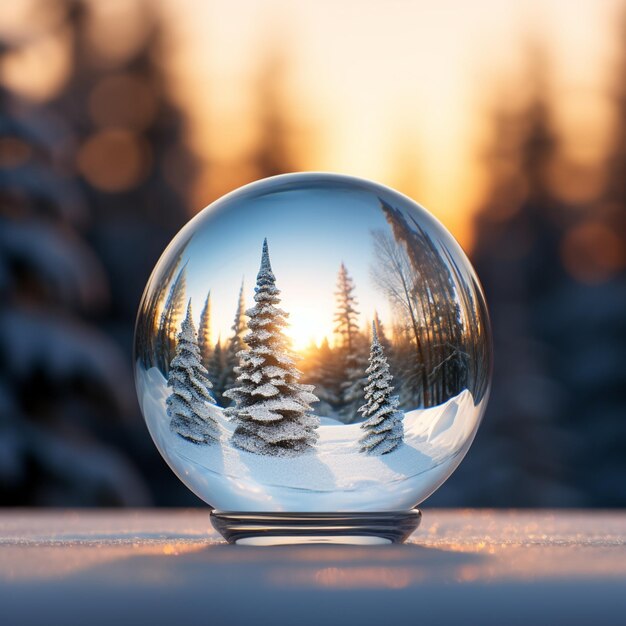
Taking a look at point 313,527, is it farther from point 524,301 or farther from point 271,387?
point 524,301

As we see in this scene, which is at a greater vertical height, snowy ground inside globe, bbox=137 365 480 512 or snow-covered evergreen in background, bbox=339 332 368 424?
snow-covered evergreen in background, bbox=339 332 368 424

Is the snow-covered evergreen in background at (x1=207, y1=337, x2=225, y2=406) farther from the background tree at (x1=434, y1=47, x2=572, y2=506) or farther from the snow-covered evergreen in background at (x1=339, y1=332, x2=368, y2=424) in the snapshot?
the background tree at (x1=434, y1=47, x2=572, y2=506)

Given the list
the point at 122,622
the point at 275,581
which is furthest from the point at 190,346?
the point at 122,622

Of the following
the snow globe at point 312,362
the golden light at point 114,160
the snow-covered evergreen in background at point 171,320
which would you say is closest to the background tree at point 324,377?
the snow globe at point 312,362

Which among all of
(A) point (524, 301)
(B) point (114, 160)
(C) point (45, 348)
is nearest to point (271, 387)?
(C) point (45, 348)

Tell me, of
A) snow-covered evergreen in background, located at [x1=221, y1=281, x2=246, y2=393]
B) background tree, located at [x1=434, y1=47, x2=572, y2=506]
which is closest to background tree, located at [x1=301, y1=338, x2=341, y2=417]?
snow-covered evergreen in background, located at [x1=221, y1=281, x2=246, y2=393]
